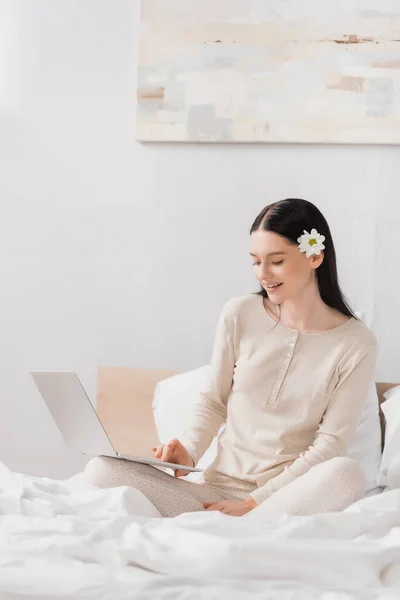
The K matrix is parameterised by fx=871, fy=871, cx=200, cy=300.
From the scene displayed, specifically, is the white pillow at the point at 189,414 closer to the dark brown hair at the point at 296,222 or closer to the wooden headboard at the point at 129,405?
the wooden headboard at the point at 129,405

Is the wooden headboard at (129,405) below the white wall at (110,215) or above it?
below

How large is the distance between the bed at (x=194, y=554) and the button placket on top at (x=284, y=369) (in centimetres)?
42

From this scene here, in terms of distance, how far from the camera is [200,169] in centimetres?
277

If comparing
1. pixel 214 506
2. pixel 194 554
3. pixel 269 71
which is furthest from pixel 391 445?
pixel 269 71

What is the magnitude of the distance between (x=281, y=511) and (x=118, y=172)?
1.47m

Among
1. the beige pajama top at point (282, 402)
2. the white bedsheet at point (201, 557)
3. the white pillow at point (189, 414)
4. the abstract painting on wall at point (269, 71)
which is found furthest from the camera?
the abstract painting on wall at point (269, 71)

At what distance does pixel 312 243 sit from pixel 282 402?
1.20 feet

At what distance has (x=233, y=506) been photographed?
184 cm

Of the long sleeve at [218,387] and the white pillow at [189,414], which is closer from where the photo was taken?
the long sleeve at [218,387]

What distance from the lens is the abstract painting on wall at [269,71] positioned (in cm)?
263

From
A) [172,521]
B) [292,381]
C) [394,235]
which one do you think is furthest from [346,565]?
[394,235]

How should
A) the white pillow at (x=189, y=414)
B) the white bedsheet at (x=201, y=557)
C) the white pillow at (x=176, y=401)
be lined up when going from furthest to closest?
1. the white pillow at (x=176, y=401)
2. the white pillow at (x=189, y=414)
3. the white bedsheet at (x=201, y=557)

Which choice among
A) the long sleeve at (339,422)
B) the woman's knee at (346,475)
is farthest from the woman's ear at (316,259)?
the woman's knee at (346,475)

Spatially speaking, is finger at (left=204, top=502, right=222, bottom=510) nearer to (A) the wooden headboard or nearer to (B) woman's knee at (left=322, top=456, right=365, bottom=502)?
(B) woman's knee at (left=322, top=456, right=365, bottom=502)
